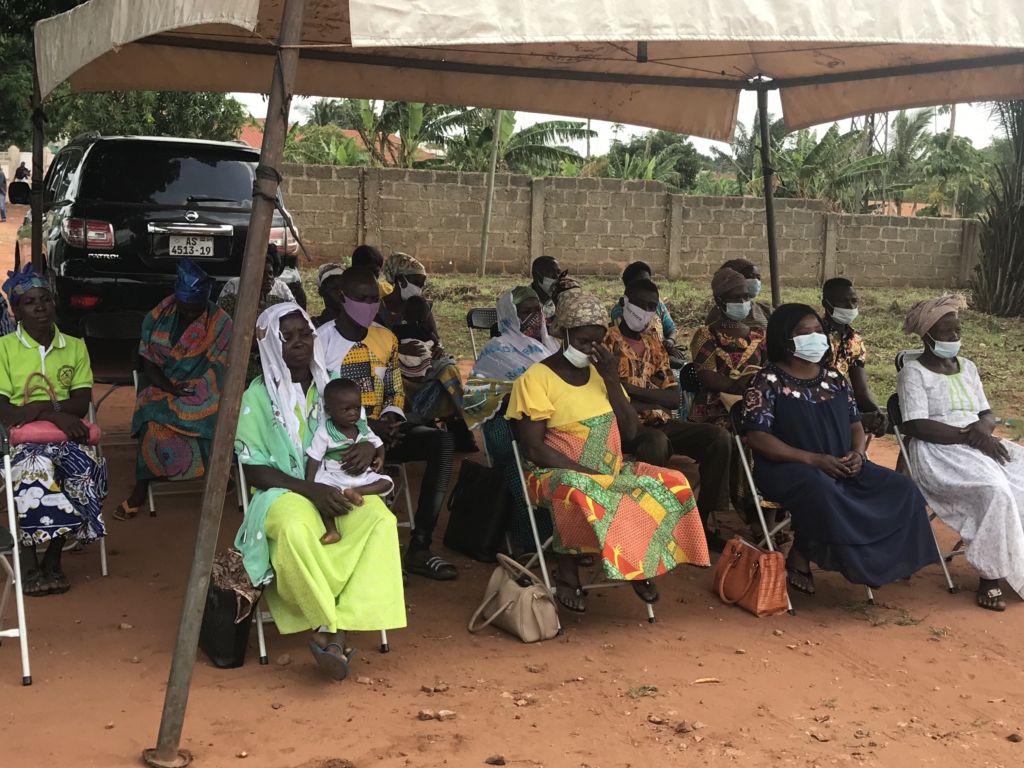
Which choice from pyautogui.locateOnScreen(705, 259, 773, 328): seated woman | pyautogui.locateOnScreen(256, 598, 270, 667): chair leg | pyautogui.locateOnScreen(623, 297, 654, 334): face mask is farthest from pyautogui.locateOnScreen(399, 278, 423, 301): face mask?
pyautogui.locateOnScreen(256, 598, 270, 667): chair leg

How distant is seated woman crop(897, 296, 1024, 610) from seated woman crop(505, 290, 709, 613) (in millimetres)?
1542

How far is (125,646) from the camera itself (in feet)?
13.9

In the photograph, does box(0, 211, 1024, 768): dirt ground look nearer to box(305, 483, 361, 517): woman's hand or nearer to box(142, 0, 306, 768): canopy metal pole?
box(142, 0, 306, 768): canopy metal pole

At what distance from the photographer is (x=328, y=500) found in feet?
13.5

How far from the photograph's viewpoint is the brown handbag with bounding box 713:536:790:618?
16.0 feet

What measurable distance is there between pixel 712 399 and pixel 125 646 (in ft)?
11.7

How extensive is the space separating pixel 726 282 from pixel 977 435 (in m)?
1.65

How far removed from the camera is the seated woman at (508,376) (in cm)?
535

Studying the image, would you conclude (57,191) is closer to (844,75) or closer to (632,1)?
(844,75)

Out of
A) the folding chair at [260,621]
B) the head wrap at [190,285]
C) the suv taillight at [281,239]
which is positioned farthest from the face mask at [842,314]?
the suv taillight at [281,239]

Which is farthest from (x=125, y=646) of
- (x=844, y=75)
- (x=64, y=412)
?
(x=844, y=75)

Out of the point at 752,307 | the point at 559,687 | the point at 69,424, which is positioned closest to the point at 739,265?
the point at 752,307

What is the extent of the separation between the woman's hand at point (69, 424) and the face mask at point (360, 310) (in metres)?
1.40

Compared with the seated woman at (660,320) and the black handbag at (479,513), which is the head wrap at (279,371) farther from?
the seated woman at (660,320)
